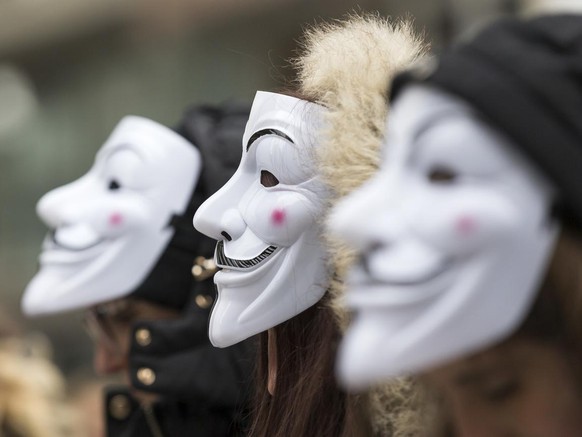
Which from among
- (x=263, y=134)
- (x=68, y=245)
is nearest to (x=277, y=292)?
(x=263, y=134)

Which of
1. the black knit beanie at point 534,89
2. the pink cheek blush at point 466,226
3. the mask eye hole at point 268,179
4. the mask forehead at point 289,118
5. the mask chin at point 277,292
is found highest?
the black knit beanie at point 534,89

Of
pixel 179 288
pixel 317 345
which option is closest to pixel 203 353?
pixel 179 288

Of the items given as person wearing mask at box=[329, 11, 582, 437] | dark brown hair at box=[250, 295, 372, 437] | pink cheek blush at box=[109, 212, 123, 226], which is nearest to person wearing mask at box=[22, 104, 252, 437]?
pink cheek blush at box=[109, 212, 123, 226]

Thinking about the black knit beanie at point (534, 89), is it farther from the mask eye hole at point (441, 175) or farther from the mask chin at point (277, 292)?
the mask chin at point (277, 292)

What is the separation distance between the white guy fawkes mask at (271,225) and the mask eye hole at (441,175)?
0.46m

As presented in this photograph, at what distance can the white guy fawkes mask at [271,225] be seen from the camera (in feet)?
4.59

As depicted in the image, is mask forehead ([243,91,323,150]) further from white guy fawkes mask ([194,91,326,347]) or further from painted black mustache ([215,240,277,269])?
painted black mustache ([215,240,277,269])

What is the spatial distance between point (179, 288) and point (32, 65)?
4.93m

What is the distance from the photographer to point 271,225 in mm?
1398

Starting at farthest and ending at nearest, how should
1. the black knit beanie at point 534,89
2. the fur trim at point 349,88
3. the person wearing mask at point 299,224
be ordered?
1. the person wearing mask at point 299,224
2. the fur trim at point 349,88
3. the black knit beanie at point 534,89

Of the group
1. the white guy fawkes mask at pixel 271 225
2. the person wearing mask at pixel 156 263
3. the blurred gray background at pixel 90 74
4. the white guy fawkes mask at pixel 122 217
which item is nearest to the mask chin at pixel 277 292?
the white guy fawkes mask at pixel 271 225

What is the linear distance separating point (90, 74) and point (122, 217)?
14.5ft

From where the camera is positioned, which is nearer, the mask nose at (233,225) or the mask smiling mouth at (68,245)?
the mask nose at (233,225)

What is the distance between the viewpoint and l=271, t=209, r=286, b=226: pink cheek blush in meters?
1.39
